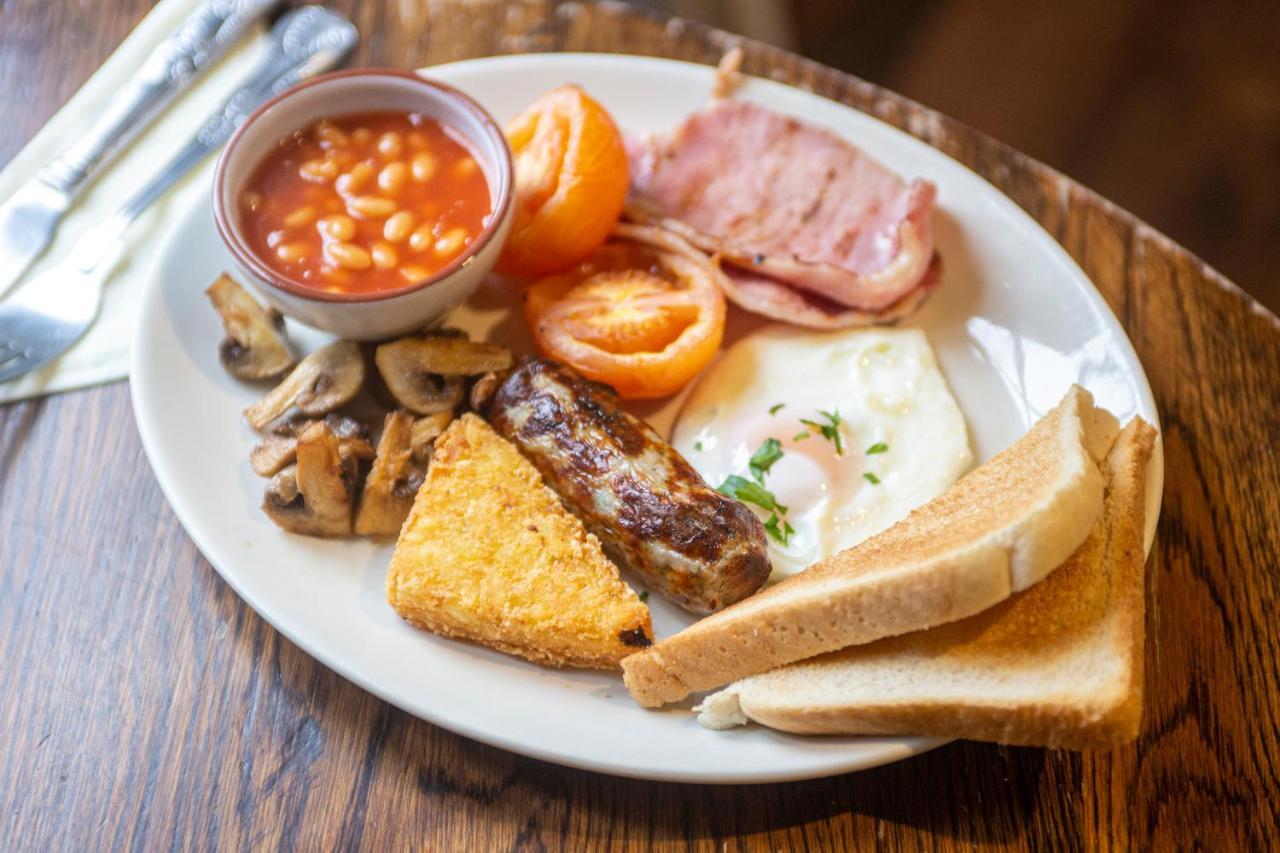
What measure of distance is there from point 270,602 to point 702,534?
93 cm

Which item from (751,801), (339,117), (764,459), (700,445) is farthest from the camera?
(339,117)

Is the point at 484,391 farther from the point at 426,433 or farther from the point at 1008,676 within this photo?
the point at 1008,676

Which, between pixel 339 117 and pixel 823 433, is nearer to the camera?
pixel 823 433

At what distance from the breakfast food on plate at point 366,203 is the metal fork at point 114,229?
58 cm

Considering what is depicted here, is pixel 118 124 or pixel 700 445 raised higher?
pixel 118 124

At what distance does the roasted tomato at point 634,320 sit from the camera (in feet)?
8.77

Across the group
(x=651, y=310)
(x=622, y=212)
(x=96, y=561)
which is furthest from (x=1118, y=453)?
(x=96, y=561)

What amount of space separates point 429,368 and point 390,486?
335mm

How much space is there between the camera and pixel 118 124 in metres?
3.16

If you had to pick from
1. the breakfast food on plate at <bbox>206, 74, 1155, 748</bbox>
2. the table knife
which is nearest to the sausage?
the breakfast food on plate at <bbox>206, 74, 1155, 748</bbox>

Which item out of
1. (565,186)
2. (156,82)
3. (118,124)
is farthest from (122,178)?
(565,186)

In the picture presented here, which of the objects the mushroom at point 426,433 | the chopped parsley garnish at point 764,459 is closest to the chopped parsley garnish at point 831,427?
the chopped parsley garnish at point 764,459

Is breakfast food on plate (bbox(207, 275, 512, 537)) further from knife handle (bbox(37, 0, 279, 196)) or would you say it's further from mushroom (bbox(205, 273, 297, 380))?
knife handle (bbox(37, 0, 279, 196))

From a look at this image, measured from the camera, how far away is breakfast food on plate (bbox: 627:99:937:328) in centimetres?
283
